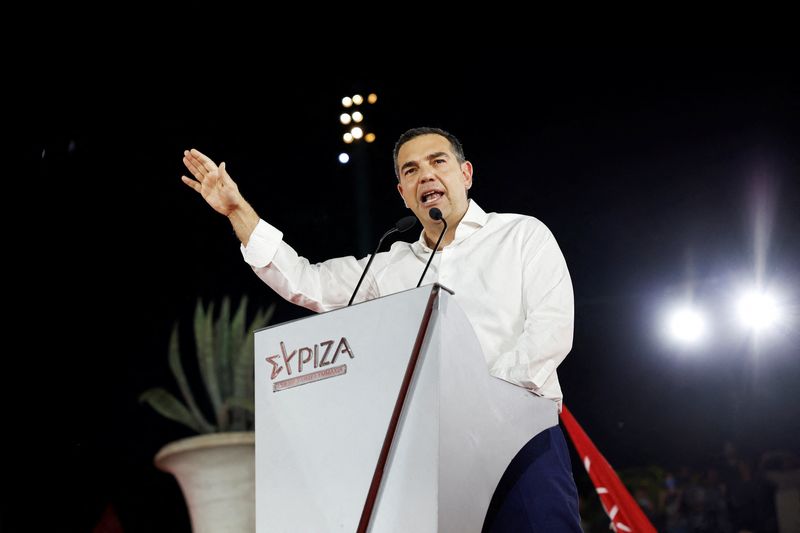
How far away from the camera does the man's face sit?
207cm

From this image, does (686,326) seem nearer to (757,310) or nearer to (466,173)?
(757,310)

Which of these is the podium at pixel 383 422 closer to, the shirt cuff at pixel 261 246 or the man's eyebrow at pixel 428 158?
the shirt cuff at pixel 261 246

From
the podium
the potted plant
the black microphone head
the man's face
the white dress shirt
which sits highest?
the man's face

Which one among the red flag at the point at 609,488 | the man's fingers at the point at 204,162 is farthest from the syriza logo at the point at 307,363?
the red flag at the point at 609,488

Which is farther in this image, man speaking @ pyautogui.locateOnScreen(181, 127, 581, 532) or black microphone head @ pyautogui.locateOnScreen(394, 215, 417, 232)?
black microphone head @ pyautogui.locateOnScreen(394, 215, 417, 232)

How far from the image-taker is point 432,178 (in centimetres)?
209

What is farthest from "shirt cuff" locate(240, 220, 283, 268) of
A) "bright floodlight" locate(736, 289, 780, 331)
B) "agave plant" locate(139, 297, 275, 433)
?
"bright floodlight" locate(736, 289, 780, 331)

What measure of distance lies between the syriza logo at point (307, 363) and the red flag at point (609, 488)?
1797 mm

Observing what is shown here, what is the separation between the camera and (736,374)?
318 cm

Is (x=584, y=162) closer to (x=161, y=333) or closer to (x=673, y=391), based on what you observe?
(x=673, y=391)

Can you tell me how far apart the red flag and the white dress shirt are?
4.28 feet

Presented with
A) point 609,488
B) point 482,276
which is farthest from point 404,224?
point 609,488

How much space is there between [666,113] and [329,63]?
1537 mm

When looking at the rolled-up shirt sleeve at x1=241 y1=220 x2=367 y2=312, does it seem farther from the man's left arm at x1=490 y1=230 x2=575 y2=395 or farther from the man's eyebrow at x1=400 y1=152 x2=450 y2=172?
the man's left arm at x1=490 y1=230 x2=575 y2=395
